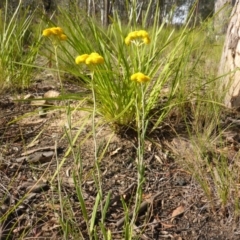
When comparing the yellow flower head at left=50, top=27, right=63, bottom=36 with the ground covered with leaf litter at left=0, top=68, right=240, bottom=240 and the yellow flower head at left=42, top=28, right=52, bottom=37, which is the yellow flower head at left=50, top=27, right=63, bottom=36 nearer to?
the yellow flower head at left=42, top=28, right=52, bottom=37

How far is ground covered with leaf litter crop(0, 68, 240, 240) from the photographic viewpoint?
2.92ft

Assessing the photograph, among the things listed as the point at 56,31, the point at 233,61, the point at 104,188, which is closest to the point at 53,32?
the point at 56,31

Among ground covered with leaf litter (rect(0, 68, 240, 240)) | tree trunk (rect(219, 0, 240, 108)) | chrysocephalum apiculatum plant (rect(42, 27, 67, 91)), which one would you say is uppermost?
chrysocephalum apiculatum plant (rect(42, 27, 67, 91))

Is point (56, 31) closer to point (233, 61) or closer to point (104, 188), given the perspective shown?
point (104, 188)

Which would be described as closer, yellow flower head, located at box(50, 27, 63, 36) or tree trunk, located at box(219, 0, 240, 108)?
yellow flower head, located at box(50, 27, 63, 36)

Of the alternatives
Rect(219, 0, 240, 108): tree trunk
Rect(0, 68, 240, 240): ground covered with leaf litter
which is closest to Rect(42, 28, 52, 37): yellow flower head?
Rect(0, 68, 240, 240): ground covered with leaf litter

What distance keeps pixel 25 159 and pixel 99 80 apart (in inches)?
17.8

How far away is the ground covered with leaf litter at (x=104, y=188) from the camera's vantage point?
2.92ft

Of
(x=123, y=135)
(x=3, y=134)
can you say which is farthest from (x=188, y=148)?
(x=3, y=134)

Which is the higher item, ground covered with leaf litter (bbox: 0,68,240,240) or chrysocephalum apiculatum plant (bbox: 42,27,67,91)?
chrysocephalum apiculatum plant (bbox: 42,27,67,91)

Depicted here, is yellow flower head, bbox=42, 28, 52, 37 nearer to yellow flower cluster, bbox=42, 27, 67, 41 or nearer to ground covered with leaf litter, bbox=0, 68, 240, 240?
yellow flower cluster, bbox=42, 27, 67, 41

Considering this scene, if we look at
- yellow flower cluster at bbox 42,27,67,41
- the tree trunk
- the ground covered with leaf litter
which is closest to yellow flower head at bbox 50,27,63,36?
yellow flower cluster at bbox 42,27,67,41

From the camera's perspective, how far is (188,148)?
4.06ft

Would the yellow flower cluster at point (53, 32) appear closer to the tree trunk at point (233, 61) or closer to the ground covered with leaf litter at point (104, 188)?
the ground covered with leaf litter at point (104, 188)
